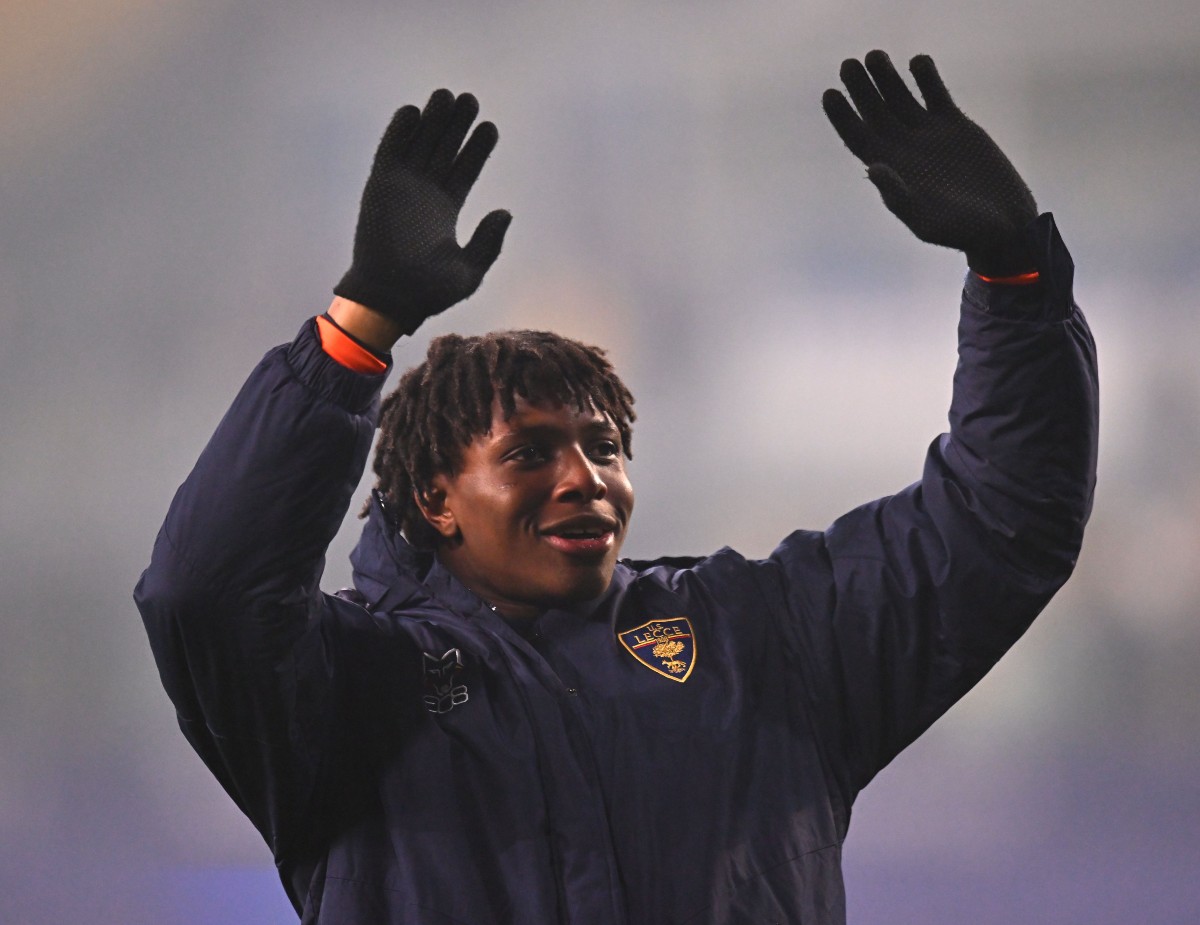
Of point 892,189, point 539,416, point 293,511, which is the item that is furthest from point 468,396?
point 892,189

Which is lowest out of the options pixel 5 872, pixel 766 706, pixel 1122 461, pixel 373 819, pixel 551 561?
pixel 5 872

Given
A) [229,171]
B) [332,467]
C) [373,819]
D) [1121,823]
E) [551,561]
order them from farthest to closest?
[229,171], [1121,823], [551,561], [373,819], [332,467]

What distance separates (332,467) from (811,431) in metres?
1.47

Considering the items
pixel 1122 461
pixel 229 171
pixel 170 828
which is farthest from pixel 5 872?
pixel 1122 461

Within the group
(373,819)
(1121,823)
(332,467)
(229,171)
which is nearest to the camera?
(332,467)

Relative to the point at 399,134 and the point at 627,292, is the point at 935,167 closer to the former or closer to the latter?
the point at 399,134

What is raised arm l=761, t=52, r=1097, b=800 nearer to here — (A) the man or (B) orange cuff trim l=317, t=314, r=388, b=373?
(A) the man

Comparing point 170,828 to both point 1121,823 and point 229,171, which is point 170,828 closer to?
point 229,171

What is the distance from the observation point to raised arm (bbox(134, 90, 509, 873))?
3.57 ft

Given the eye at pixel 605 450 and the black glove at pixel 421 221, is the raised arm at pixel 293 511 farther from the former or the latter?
the eye at pixel 605 450

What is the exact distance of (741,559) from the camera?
140 centimetres

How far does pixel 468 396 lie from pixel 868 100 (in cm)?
44

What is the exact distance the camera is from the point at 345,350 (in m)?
1.12

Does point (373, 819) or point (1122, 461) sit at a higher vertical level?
point (1122, 461)
